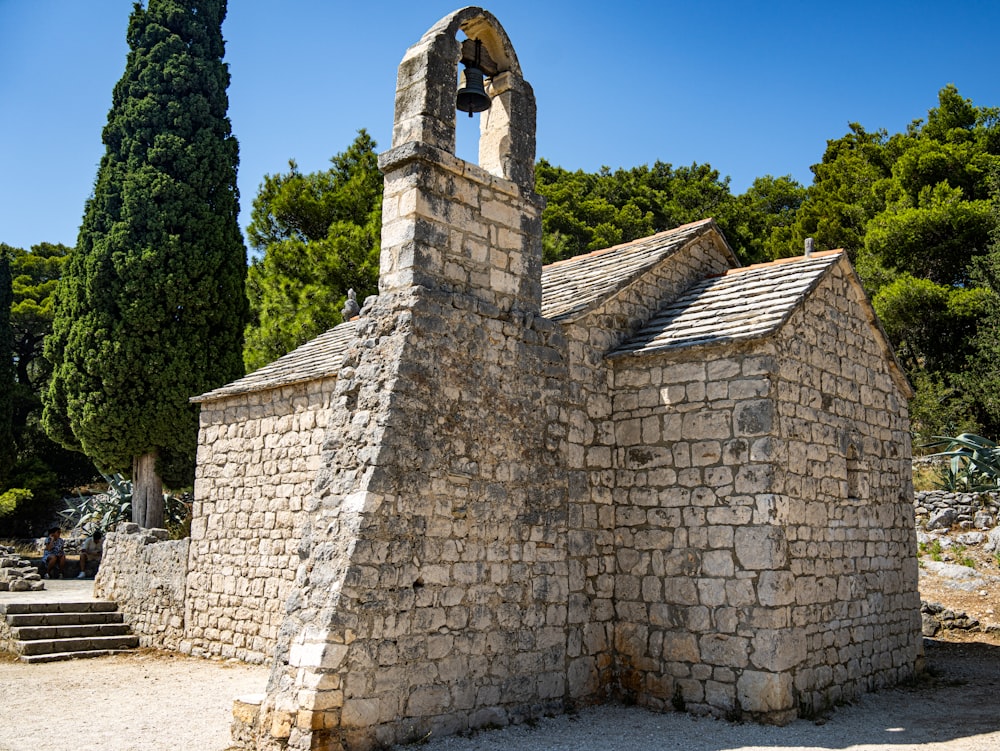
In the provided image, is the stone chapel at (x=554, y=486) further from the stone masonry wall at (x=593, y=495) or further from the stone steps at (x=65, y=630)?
the stone steps at (x=65, y=630)

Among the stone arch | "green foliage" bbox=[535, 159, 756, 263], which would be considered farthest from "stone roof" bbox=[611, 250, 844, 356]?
"green foliage" bbox=[535, 159, 756, 263]

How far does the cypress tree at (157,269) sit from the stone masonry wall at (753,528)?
1353cm

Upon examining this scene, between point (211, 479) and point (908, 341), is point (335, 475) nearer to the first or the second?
point (211, 479)

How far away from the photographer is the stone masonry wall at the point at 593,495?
7.62 metres

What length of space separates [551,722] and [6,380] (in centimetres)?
2305

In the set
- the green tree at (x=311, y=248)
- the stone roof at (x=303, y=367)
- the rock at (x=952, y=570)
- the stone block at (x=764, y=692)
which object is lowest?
the stone block at (x=764, y=692)

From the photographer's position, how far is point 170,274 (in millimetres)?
18578

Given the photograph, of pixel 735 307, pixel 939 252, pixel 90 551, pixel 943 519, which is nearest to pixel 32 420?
pixel 90 551

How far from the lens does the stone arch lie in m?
7.10

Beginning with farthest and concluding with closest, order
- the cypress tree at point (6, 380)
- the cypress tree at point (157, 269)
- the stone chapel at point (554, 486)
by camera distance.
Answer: the cypress tree at point (6, 380), the cypress tree at point (157, 269), the stone chapel at point (554, 486)

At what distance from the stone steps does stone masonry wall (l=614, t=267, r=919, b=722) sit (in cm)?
819

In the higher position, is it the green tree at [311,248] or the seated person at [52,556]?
the green tree at [311,248]

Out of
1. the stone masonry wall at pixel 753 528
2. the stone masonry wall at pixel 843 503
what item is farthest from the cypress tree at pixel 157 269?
the stone masonry wall at pixel 843 503

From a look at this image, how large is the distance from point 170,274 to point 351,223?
500 cm
